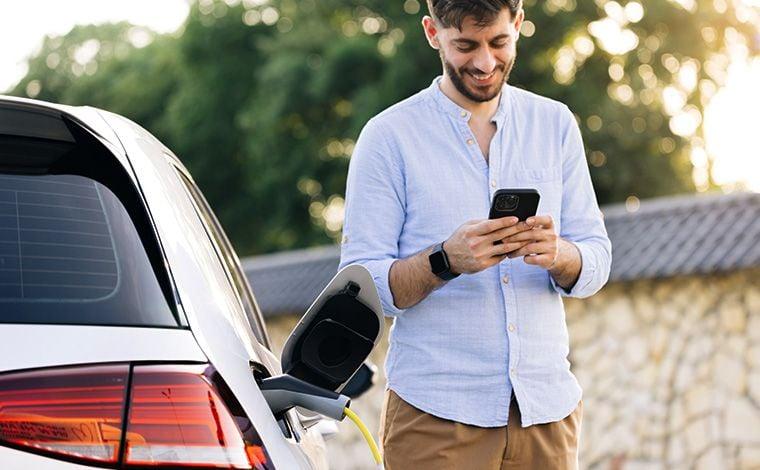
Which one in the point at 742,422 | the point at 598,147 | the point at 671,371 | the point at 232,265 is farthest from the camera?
the point at 598,147

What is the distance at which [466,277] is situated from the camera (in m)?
3.19

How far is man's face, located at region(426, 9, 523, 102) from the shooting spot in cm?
319

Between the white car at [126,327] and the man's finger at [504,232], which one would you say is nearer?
the white car at [126,327]

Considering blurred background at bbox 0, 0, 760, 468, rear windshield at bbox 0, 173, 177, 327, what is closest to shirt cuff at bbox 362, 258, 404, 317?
rear windshield at bbox 0, 173, 177, 327

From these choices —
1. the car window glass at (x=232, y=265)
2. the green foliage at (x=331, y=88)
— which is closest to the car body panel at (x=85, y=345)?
the car window glass at (x=232, y=265)

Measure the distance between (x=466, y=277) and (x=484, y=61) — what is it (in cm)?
47

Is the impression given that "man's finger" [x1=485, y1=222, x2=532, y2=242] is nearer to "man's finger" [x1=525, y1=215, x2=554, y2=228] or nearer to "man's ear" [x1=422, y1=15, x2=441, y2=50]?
"man's finger" [x1=525, y1=215, x2=554, y2=228]

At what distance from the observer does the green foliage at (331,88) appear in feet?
86.2

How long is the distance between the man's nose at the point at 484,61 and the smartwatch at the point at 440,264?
17.2 inches

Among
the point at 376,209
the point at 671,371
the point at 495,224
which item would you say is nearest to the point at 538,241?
the point at 495,224

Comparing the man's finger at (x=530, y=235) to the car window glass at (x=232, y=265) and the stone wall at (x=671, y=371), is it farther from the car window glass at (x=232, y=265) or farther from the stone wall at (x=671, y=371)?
the stone wall at (x=671, y=371)

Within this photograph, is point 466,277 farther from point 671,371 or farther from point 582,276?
point 671,371

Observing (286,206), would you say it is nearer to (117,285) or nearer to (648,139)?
(648,139)

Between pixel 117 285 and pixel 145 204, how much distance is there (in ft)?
0.60
